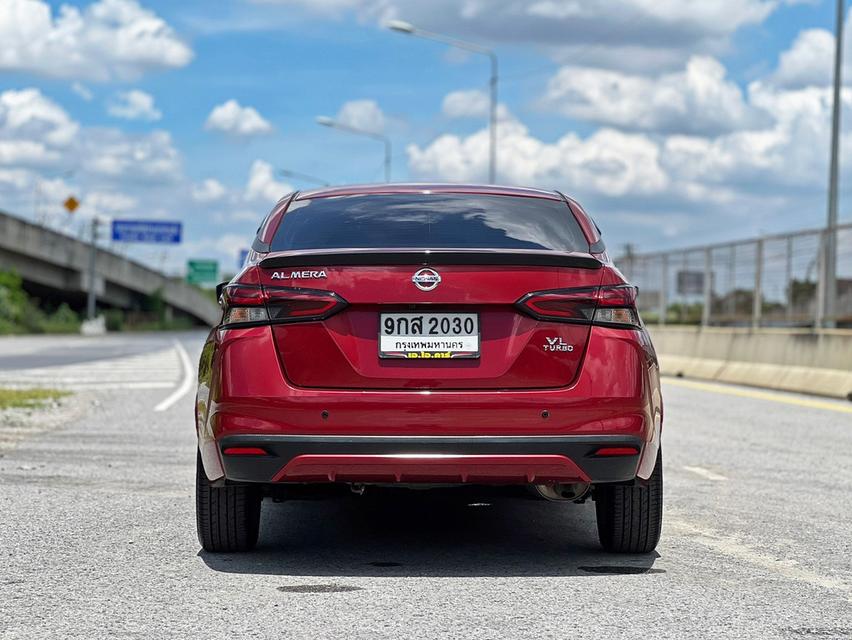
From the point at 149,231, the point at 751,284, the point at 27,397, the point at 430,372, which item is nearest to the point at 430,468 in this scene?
the point at 430,372

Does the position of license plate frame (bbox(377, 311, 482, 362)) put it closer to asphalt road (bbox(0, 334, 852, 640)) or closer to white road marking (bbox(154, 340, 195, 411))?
asphalt road (bbox(0, 334, 852, 640))

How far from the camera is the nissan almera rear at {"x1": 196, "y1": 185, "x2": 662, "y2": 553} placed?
527cm

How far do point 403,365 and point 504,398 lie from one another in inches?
16.3

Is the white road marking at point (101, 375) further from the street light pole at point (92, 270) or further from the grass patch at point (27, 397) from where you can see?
the street light pole at point (92, 270)

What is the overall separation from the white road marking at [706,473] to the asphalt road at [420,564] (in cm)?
1

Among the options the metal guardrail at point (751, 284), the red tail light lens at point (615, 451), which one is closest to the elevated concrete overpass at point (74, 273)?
the metal guardrail at point (751, 284)

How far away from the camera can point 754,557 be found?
5.91 m

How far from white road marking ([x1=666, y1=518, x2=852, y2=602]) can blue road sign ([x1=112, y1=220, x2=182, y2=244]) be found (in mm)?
68859

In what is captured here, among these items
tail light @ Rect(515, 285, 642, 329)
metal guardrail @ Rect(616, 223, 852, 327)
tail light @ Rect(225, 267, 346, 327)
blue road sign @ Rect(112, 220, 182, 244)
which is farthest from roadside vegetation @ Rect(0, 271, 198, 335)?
tail light @ Rect(515, 285, 642, 329)

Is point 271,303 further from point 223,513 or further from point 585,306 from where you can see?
point 585,306

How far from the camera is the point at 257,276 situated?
5484 millimetres

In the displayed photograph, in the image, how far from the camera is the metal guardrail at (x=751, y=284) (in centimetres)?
2075

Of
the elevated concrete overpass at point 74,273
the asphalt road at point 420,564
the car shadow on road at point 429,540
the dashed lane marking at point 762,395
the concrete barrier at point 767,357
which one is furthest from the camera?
the elevated concrete overpass at point 74,273

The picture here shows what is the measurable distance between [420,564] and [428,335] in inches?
41.1
